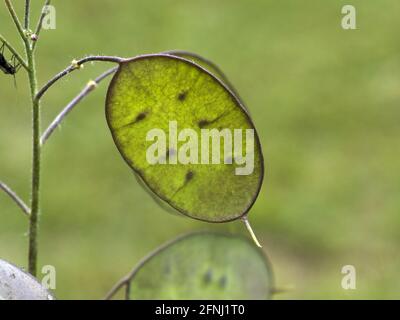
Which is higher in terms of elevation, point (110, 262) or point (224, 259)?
point (224, 259)

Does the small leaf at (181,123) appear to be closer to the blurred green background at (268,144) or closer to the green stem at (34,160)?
the green stem at (34,160)

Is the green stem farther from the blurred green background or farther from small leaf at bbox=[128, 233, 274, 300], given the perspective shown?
the blurred green background

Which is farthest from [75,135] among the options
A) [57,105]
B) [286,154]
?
[286,154]

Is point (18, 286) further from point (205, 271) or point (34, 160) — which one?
point (205, 271)

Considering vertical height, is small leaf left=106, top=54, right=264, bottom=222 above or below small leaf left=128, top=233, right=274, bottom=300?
above

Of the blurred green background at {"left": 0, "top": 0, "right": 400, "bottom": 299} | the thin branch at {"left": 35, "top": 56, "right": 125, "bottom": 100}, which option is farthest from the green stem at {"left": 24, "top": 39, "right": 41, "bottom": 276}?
the blurred green background at {"left": 0, "top": 0, "right": 400, "bottom": 299}

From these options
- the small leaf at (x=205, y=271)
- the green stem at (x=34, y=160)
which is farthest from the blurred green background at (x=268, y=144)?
the green stem at (x=34, y=160)

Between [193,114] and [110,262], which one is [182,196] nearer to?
[193,114]
